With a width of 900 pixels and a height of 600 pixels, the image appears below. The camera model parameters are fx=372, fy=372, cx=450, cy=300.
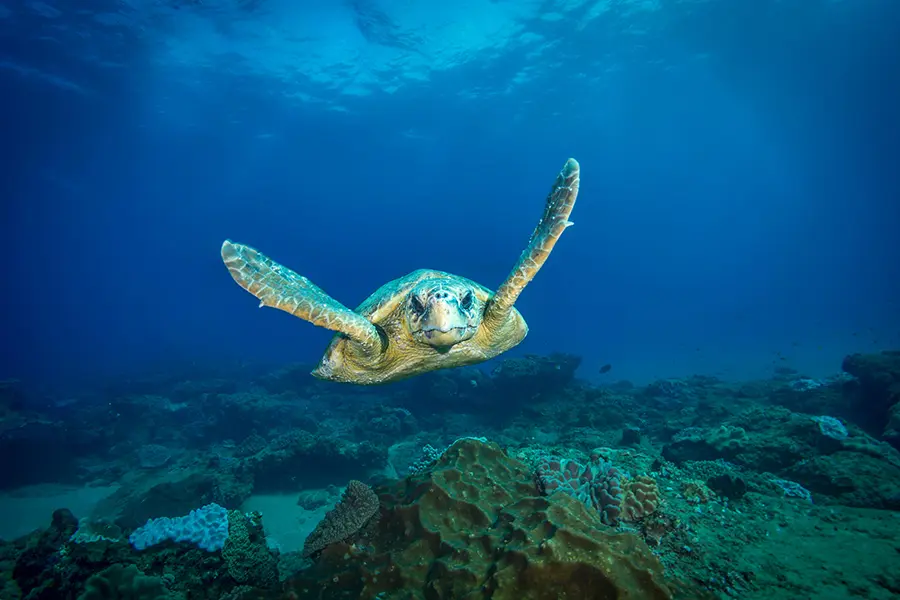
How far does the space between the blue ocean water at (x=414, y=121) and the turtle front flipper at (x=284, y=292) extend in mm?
28133

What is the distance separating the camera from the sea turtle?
437 centimetres

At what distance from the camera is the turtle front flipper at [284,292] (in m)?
4.36

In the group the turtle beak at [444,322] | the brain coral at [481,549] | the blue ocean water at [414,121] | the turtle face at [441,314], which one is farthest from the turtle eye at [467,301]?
the blue ocean water at [414,121]

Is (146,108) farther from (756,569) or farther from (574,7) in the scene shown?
(756,569)

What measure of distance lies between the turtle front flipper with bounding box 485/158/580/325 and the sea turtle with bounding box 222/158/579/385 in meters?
0.01

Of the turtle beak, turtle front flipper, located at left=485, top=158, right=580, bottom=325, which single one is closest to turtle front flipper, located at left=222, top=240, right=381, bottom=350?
the turtle beak

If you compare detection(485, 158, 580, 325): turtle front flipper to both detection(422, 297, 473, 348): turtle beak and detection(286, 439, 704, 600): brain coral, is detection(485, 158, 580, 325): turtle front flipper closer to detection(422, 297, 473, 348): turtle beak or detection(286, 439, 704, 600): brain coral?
detection(422, 297, 473, 348): turtle beak

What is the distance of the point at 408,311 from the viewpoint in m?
5.06

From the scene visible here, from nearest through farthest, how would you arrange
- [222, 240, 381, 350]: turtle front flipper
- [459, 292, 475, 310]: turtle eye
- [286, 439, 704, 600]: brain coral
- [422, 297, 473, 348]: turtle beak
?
[286, 439, 704, 600]: brain coral < [422, 297, 473, 348]: turtle beak < [222, 240, 381, 350]: turtle front flipper < [459, 292, 475, 310]: turtle eye

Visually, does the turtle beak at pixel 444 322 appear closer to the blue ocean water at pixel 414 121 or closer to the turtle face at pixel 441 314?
the turtle face at pixel 441 314

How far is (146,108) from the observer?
33125mm

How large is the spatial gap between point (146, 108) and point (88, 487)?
35.2 metres

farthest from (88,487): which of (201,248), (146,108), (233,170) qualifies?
(201,248)

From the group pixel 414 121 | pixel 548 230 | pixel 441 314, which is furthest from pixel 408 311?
pixel 414 121
